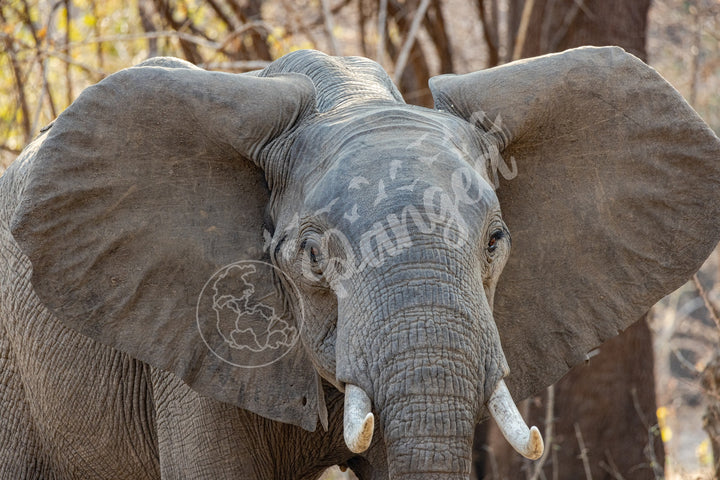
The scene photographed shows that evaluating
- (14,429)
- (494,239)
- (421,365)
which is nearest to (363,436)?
(421,365)

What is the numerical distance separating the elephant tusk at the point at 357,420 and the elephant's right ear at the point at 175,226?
584 millimetres

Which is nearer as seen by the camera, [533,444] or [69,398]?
[533,444]

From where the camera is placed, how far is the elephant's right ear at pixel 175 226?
3.40m

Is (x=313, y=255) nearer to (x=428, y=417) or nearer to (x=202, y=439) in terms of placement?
(x=428, y=417)

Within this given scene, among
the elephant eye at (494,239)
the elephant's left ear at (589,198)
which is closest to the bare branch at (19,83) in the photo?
the elephant's left ear at (589,198)

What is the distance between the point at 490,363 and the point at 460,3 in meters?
8.37

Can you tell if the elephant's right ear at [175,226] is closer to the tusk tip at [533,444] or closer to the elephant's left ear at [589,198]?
the elephant's left ear at [589,198]

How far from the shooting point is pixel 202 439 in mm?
3594

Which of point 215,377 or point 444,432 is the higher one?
point 444,432

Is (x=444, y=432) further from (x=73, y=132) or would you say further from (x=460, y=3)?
(x=460, y=3)

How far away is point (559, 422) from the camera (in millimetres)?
7086

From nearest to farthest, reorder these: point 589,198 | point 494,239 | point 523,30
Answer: point 494,239 < point 589,198 < point 523,30

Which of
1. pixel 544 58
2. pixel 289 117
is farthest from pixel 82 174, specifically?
pixel 544 58

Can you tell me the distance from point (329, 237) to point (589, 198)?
99 cm
